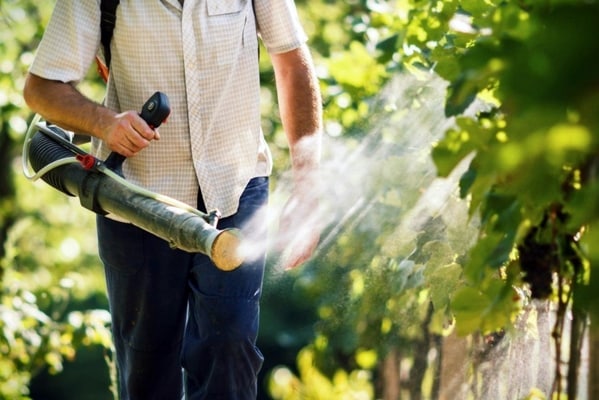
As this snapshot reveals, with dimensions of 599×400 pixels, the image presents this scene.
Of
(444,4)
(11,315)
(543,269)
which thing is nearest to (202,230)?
(543,269)

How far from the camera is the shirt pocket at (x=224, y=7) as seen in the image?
3.01m

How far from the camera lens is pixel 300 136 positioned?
10.5 feet

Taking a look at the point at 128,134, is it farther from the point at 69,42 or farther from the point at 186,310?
the point at 186,310

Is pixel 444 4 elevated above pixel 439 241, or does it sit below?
above

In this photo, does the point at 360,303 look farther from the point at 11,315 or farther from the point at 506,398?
the point at 11,315

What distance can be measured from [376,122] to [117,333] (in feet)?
4.99

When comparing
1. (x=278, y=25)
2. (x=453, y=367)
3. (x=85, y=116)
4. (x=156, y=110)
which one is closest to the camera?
(x=156, y=110)

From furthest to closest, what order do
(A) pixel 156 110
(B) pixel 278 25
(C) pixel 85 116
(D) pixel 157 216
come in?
1. (B) pixel 278 25
2. (C) pixel 85 116
3. (A) pixel 156 110
4. (D) pixel 157 216

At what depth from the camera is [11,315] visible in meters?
5.89

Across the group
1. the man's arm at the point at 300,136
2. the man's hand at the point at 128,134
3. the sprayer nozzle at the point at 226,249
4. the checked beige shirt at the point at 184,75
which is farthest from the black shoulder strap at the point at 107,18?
the sprayer nozzle at the point at 226,249

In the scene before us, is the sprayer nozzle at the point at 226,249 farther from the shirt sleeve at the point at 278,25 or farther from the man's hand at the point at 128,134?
the shirt sleeve at the point at 278,25

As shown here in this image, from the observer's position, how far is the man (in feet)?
9.75

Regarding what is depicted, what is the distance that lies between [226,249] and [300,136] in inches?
38.4

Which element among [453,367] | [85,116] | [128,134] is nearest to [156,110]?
[128,134]
